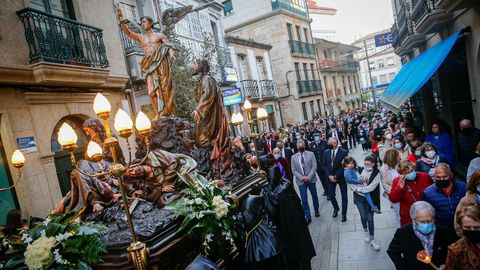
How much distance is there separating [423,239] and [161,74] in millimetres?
5142

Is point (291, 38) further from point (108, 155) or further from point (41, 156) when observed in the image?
point (108, 155)

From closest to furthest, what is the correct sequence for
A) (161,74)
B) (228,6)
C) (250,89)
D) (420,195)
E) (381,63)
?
(420,195) < (161,74) < (250,89) < (228,6) < (381,63)

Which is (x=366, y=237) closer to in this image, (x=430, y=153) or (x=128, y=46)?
(x=430, y=153)

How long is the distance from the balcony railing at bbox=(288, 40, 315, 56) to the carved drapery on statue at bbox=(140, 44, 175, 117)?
22061 mm

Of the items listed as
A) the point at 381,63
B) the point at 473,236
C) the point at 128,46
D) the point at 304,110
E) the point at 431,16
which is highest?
the point at 381,63

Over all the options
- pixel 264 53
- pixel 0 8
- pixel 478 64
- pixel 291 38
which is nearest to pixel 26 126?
pixel 0 8

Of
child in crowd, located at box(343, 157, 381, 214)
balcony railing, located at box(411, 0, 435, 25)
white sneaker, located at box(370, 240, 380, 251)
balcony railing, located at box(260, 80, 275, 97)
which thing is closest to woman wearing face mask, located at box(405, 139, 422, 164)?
child in crowd, located at box(343, 157, 381, 214)

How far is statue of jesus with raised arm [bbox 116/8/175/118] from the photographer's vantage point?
627 centimetres

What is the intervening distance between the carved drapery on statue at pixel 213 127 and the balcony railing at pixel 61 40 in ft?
14.1

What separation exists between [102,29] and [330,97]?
95.1ft

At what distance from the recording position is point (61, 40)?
8.32 meters

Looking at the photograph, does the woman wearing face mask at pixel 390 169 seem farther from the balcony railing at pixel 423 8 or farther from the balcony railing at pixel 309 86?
the balcony railing at pixel 309 86

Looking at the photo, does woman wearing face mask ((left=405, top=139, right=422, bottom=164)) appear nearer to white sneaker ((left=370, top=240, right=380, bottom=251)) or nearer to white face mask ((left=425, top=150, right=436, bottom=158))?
white face mask ((left=425, top=150, right=436, bottom=158))

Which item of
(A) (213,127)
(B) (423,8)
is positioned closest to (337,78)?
(B) (423,8)
